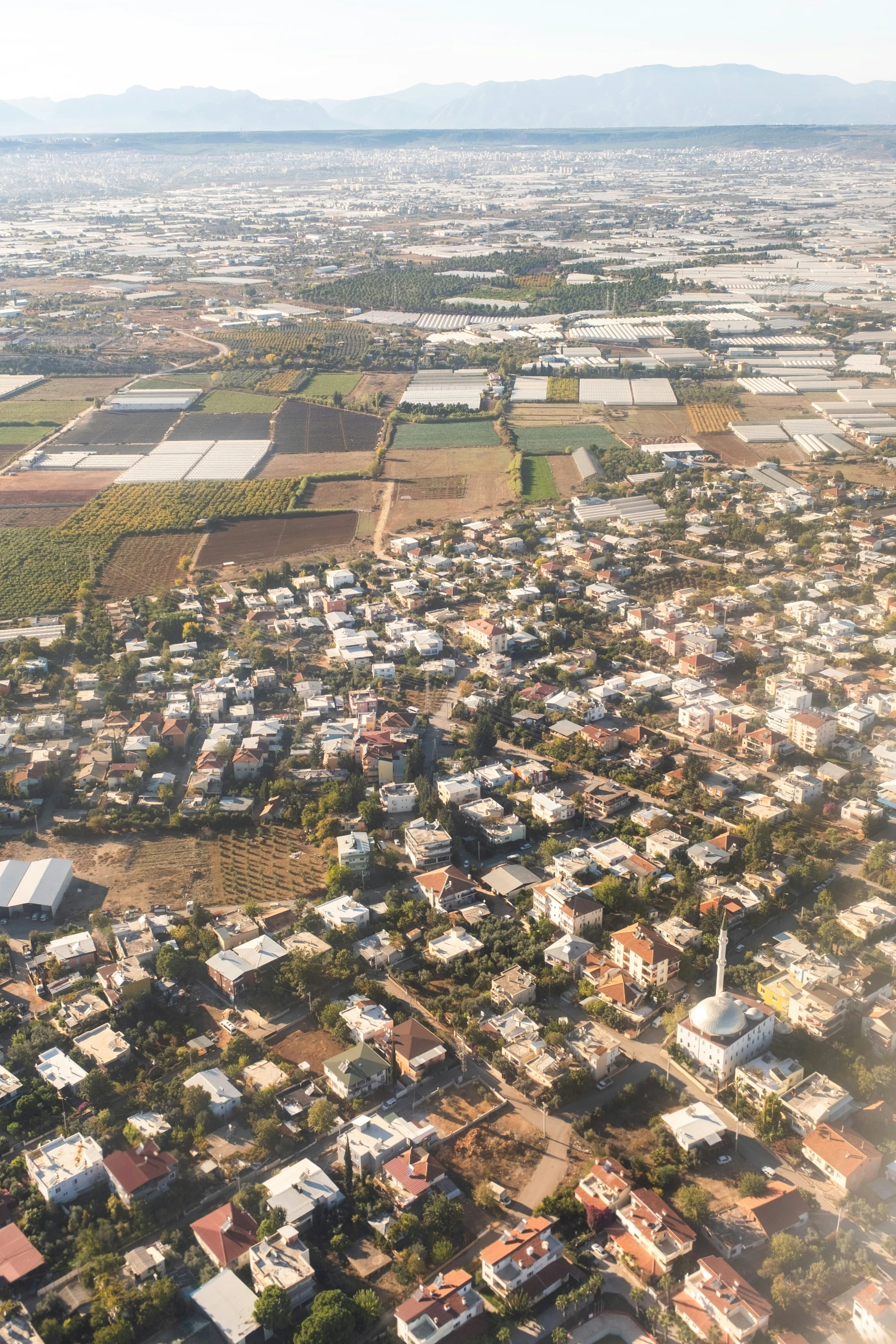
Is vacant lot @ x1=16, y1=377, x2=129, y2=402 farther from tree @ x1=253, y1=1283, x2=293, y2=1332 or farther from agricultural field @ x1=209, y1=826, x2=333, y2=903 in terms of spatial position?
tree @ x1=253, y1=1283, x2=293, y2=1332

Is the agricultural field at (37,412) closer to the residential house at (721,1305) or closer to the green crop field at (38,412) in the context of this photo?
the green crop field at (38,412)

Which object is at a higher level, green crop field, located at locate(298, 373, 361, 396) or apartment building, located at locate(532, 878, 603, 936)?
green crop field, located at locate(298, 373, 361, 396)

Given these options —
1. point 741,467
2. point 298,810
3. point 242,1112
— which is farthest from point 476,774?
point 741,467

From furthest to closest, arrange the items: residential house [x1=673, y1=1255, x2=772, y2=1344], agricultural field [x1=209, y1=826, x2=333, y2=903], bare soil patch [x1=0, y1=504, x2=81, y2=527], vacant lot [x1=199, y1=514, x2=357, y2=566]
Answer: bare soil patch [x1=0, y1=504, x2=81, y2=527], vacant lot [x1=199, y1=514, x2=357, y2=566], agricultural field [x1=209, y1=826, x2=333, y2=903], residential house [x1=673, y1=1255, x2=772, y2=1344]

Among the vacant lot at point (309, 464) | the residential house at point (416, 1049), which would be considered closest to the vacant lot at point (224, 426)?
the vacant lot at point (309, 464)

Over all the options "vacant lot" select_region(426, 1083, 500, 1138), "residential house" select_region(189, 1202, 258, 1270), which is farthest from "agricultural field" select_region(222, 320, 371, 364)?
"residential house" select_region(189, 1202, 258, 1270)

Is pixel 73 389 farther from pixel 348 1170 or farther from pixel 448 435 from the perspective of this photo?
pixel 348 1170

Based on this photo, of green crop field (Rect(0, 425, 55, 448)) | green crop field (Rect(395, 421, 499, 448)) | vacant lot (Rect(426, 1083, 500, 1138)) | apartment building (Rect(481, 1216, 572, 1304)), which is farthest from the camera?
green crop field (Rect(0, 425, 55, 448))

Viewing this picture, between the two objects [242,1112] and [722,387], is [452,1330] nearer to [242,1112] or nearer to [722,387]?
[242,1112]

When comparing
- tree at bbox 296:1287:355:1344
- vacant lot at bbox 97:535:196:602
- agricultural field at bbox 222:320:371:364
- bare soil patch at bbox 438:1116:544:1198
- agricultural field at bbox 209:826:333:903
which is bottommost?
bare soil patch at bbox 438:1116:544:1198
